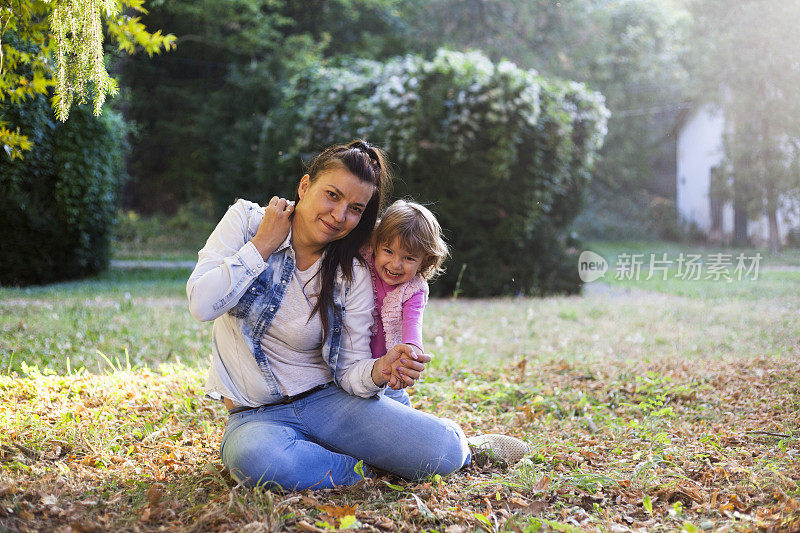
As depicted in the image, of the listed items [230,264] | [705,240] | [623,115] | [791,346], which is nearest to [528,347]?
[791,346]

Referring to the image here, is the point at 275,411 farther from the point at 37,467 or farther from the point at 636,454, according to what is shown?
the point at 636,454

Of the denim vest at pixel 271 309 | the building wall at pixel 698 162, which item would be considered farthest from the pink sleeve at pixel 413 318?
the building wall at pixel 698 162

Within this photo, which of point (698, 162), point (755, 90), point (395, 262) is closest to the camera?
point (395, 262)

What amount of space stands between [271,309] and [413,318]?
497 mm

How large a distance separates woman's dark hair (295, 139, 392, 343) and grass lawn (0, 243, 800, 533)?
700 mm

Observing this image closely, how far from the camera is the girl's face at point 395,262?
249 cm

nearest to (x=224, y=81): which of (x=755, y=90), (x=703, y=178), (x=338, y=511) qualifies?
(x=755, y=90)

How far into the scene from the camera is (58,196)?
22.7 feet

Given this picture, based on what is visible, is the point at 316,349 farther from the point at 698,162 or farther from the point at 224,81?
the point at 698,162

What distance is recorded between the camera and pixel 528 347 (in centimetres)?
523

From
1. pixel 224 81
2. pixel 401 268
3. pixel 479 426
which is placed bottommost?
pixel 479 426

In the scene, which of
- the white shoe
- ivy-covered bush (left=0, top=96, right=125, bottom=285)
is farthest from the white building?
the white shoe

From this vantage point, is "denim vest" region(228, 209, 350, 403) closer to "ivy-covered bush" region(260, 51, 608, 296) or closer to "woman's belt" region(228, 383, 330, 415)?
"woman's belt" region(228, 383, 330, 415)

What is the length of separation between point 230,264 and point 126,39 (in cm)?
118
